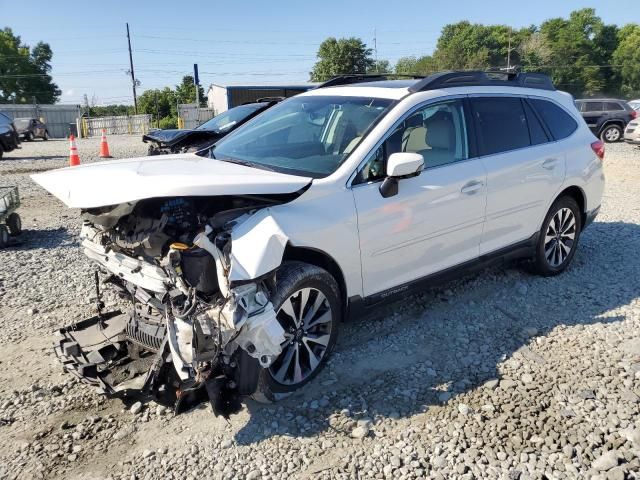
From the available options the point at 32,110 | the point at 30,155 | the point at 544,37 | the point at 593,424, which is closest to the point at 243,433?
the point at 593,424

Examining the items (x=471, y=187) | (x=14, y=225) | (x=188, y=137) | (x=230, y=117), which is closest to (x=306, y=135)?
(x=471, y=187)

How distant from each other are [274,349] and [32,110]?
42.8m

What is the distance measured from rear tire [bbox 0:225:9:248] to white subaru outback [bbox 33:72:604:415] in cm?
364

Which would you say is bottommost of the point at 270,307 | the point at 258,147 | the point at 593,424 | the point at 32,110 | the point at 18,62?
the point at 593,424

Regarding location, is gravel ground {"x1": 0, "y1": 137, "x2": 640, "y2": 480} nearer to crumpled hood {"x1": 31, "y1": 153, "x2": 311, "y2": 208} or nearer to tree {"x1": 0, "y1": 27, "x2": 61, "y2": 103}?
crumpled hood {"x1": 31, "y1": 153, "x2": 311, "y2": 208}

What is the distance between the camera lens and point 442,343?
13.6ft

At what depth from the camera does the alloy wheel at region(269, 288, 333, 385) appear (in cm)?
338

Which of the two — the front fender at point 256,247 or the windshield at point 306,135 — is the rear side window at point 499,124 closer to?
the windshield at point 306,135

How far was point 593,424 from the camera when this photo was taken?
126 inches

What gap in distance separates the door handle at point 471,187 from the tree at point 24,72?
244 ft

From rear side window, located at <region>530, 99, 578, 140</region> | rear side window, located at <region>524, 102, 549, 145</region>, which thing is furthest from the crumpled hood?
rear side window, located at <region>530, 99, 578, 140</region>

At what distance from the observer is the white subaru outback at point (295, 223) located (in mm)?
2939

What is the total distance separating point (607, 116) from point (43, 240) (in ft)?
68.3

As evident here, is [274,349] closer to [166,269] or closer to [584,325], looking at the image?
[166,269]
